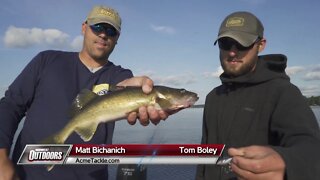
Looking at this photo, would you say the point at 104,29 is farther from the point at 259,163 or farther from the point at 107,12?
the point at 259,163

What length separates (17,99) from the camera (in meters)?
4.58

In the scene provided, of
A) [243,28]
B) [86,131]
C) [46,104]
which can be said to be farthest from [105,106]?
[243,28]

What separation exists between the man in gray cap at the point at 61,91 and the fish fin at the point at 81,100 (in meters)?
0.10

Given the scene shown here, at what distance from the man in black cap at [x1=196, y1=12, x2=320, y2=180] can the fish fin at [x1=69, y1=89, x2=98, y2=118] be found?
1.79 metres

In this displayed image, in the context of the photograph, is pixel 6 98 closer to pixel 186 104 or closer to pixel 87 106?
pixel 87 106

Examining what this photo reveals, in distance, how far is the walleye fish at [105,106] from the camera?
4547mm

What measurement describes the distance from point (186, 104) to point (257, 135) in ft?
4.77

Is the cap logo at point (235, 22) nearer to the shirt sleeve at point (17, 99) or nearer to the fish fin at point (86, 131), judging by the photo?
the fish fin at point (86, 131)

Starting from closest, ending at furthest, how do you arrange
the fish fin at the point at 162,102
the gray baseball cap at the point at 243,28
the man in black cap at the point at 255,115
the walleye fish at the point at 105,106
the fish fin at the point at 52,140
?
1. the man in black cap at the point at 255,115
2. the fish fin at the point at 52,140
3. the gray baseball cap at the point at 243,28
4. the walleye fish at the point at 105,106
5. the fish fin at the point at 162,102

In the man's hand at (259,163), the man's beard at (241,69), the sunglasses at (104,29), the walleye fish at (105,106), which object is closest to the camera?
the man's hand at (259,163)

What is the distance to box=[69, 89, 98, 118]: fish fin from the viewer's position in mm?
4574

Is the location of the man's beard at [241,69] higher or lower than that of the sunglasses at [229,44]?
lower

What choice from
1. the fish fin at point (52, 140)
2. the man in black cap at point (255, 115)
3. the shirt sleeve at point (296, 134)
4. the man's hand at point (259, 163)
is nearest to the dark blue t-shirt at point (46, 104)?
the fish fin at point (52, 140)

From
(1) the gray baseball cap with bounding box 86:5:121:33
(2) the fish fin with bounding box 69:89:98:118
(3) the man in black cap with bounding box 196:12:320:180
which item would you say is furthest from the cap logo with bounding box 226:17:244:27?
(2) the fish fin with bounding box 69:89:98:118
